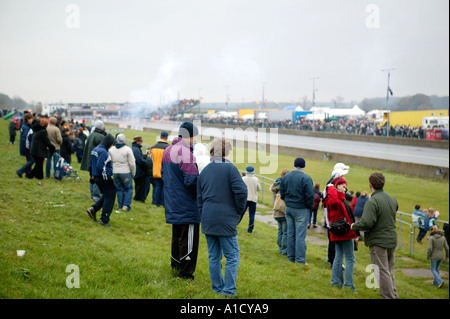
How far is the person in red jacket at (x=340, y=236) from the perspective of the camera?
6.75 m

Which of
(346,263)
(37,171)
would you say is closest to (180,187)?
(346,263)

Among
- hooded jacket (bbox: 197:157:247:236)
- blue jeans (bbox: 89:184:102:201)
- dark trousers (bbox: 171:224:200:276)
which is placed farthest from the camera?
blue jeans (bbox: 89:184:102:201)

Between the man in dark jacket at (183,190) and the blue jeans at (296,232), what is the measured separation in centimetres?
307

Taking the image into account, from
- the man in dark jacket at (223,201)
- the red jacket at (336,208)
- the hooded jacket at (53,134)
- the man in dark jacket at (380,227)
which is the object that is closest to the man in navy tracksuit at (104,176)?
the man in dark jacket at (223,201)

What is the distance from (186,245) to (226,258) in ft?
2.32

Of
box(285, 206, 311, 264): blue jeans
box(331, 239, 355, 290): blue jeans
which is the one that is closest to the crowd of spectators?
box(285, 206, 311, 264): blue jeans

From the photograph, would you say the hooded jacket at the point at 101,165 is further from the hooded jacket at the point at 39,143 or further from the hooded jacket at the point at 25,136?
the hooded jacket at the point at 25,136

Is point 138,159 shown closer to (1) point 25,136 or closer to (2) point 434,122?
(1) point 25,136

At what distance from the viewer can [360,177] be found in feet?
82.2

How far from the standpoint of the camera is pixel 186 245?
217 inches

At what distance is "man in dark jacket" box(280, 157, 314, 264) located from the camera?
7.83 metres

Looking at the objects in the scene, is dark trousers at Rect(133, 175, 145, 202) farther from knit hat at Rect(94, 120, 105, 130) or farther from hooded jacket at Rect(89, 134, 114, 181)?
hooded jacket at Rect(89, 134, 114, 181)

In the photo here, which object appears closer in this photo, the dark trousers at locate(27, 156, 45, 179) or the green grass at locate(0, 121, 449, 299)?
the green grass at locate(0, 121, 449, 299)
